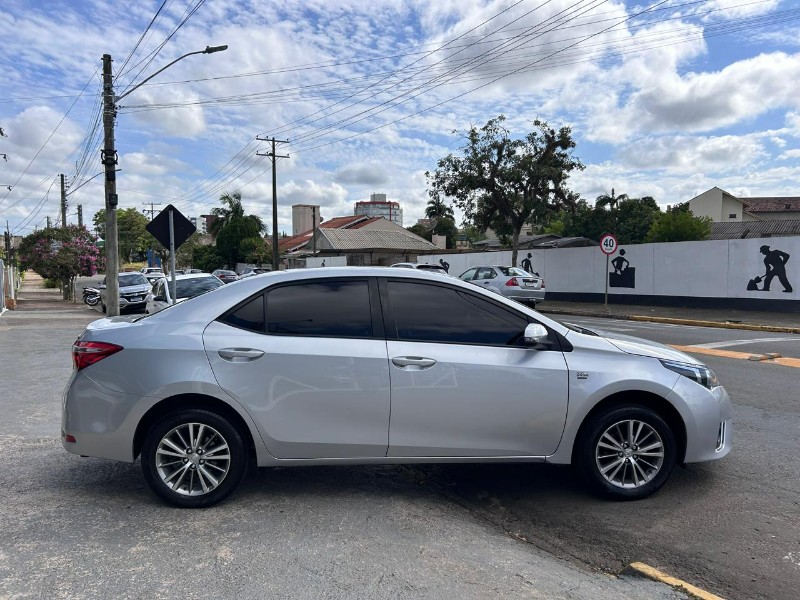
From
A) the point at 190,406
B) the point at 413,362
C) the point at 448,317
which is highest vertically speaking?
the point at 448,317

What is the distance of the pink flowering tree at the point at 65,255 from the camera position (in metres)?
31.4

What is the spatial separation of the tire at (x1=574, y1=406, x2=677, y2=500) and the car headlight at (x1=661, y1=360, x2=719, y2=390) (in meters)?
0.36

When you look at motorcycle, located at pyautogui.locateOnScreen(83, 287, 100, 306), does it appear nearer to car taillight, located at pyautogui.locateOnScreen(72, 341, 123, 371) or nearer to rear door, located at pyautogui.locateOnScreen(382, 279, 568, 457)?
car taillight, located at pyautogui.locateOnScreen(72, 341, 123, 371)

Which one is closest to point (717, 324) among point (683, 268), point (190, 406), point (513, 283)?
point (683, 268)

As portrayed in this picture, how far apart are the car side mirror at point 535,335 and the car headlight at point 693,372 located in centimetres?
92

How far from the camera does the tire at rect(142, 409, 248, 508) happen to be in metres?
4.08

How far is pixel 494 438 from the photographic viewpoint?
4.22m

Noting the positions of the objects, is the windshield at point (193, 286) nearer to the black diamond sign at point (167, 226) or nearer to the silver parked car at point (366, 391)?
the black diamond sign at point (167, 226)

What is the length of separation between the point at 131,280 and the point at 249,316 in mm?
23824

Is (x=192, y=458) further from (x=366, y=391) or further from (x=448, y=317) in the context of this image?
(x=448, y=317)

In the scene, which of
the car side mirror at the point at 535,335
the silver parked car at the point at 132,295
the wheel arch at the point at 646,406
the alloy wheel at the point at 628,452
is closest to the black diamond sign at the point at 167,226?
the car side mirror at the point at 535,335

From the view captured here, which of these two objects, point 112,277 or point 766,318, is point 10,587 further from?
point 766,318

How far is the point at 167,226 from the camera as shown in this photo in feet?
36.7

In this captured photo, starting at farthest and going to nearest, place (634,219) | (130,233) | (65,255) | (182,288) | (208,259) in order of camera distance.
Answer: (130,233)
(208,259)
(634,219)
(65,255)
(182,288)
